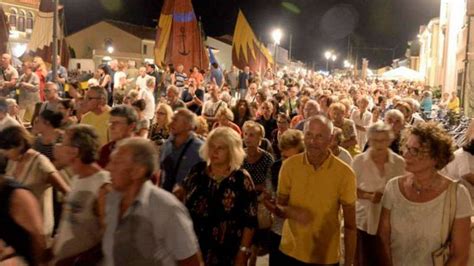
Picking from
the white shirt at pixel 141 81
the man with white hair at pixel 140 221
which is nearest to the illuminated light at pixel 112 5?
the white shirt at pixel 141 81

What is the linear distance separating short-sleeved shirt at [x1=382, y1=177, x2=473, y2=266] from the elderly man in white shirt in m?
1.76

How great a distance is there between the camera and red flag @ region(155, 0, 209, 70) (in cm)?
1677

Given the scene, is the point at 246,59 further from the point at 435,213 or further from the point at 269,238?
the point at 435,213

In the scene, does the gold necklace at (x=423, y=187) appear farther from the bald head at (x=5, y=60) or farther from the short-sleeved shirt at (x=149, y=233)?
the bald head at (x=5, y=60)

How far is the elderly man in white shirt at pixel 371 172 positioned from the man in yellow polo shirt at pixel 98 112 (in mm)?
3437

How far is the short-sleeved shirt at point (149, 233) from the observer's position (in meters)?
3.49

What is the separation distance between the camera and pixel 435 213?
391cm

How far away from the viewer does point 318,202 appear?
4.81 meters

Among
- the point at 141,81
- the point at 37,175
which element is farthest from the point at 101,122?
the point at 141,81

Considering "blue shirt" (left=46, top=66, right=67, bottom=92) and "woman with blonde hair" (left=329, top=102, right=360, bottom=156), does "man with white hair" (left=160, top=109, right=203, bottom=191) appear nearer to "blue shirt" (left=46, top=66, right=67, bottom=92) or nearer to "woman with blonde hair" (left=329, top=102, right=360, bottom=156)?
"woman with blonde hair" (left=329, top=102, right=360, bottom=156)

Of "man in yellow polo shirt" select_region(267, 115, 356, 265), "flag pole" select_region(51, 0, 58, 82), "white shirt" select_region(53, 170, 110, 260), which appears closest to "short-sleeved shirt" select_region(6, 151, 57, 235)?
"white shirt" select_region(53, 170, 110, 260)

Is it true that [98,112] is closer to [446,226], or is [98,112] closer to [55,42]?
[446,226]

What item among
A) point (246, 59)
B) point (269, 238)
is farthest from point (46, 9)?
point (269, 238)

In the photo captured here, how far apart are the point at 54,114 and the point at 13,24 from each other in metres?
62.6
